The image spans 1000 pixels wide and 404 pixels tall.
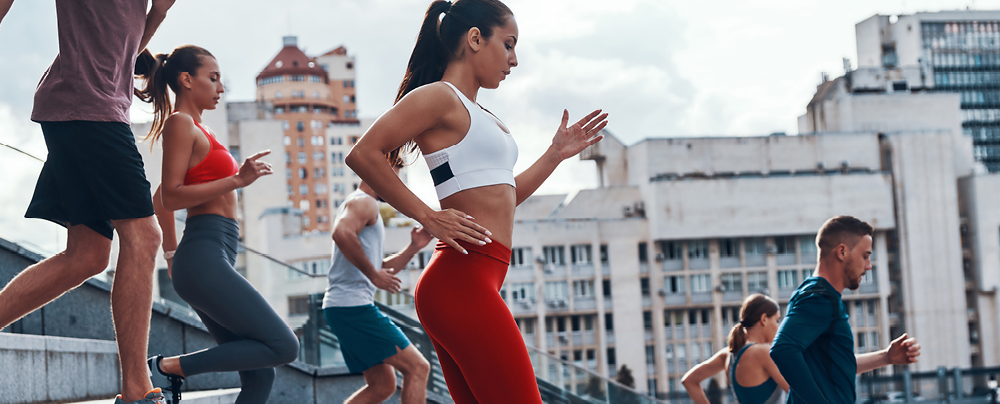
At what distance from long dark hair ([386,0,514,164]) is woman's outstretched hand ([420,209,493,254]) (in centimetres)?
36

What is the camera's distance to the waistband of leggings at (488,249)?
2420 mm

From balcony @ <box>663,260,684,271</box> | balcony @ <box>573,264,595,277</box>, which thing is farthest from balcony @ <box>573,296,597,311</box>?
balcony @ <box>663,260,684,271</box>

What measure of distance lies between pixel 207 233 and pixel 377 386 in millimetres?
1588

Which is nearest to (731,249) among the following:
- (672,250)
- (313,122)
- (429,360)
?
(672,250)

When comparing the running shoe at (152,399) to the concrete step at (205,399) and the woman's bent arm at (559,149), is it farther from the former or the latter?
the woman's bent arm at (559,149)

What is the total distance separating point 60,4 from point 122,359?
1256mm

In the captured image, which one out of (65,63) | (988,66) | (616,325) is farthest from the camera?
(988,66)

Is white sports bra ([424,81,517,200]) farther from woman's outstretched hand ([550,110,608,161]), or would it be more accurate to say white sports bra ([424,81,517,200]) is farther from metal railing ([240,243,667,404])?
metal railing ([240,243,667,404])

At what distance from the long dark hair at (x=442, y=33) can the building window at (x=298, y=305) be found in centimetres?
455

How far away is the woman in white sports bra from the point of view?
2.37 meters

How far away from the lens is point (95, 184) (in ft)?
9.68

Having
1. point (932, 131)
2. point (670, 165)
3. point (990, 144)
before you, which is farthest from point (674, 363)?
point (990, 144)

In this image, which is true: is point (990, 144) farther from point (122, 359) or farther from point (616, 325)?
point (122, 359)

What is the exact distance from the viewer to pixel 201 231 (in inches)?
149
